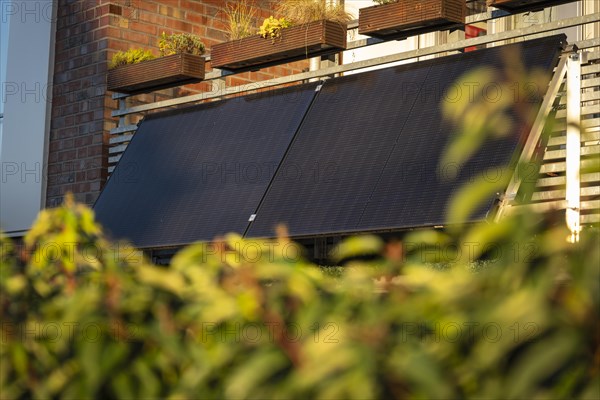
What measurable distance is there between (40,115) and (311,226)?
201 inches

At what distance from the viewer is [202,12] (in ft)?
38.0

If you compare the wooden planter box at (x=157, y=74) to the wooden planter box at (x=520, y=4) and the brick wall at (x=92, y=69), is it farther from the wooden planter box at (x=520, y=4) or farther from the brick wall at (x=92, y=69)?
the wooden planter box at (x=520, y=4)

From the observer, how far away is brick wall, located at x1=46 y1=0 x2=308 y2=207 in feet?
35.4

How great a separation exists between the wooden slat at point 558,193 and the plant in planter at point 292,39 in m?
2.66

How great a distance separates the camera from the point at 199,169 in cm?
912

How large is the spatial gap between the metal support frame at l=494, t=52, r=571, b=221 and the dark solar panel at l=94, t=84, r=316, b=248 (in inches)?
87.3

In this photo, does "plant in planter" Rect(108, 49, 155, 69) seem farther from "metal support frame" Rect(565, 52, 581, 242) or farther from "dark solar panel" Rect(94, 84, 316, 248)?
"metal support frame" Rect(565, 52, 581, 242)

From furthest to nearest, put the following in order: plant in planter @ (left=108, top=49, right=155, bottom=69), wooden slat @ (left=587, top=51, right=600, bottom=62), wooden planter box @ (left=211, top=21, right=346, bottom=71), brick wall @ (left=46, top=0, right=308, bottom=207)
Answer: brick wall @ (left=46, top=0, right=308, bottom=207) → plant in planter @ (left=108, top=49, right=155, bottom=69) → wooden planter box @ (left=211, top=21, right=346, bottom=71) → wooden slat @ (left=587, top=51, right=600, bottom=62)

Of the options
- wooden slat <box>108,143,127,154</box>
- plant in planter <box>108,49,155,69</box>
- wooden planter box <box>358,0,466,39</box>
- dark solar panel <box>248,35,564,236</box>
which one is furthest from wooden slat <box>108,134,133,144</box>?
wooden planter box <box>358,0,466,39</box>

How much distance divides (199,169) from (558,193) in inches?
135

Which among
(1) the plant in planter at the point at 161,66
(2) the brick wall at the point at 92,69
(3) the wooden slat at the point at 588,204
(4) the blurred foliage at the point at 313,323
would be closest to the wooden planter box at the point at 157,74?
(1) the plant in planter at the point at 161,66

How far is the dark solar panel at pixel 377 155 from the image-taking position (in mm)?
6941

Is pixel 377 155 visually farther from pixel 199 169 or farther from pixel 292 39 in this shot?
pixel 199 169

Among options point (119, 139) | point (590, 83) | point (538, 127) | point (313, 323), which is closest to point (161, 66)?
point (119, 139)
